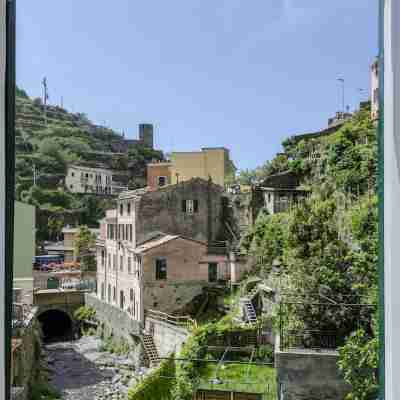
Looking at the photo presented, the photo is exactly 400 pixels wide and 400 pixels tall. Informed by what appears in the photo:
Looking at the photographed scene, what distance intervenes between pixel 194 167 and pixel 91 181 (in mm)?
400

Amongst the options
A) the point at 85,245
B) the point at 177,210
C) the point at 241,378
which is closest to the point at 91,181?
the point at 85,245

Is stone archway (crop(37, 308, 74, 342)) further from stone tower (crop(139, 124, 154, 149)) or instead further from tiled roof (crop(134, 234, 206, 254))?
stone tower (crop(139, 124, 154, 149))

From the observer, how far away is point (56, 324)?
177 centimetres

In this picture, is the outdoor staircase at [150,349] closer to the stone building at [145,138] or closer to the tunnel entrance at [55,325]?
the tunnel entrance at [55,325]

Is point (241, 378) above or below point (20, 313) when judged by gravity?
below

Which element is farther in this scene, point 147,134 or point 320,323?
point 147,134

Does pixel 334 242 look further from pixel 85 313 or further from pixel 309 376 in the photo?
pixel 85 313

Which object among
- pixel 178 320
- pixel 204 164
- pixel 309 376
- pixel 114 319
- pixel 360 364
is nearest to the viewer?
pixel 360 364

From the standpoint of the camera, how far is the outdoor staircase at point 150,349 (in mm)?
1788

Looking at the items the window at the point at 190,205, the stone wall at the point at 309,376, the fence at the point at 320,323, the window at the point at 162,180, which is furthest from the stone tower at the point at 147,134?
the stone wall at the point at 309,376

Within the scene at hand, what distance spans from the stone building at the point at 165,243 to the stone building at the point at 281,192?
18cm

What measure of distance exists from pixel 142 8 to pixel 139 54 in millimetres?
156

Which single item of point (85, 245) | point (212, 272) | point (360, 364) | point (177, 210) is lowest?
point (360, 364)

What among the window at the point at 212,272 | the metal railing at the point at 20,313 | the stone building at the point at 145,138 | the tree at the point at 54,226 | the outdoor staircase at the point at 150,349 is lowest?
the outdoor staircase at the point at 150,349
